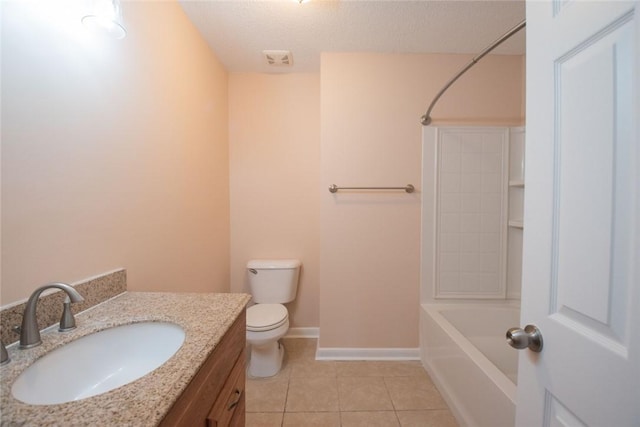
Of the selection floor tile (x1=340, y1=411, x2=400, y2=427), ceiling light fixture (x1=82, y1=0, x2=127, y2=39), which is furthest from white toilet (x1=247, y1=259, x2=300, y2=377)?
ceiling light fixture (x1=82, y1=0, x2=127, y2=39)

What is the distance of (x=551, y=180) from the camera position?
0.59 meters

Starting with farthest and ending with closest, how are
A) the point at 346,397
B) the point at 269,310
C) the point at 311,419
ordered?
the point at 269,310, the point at 346,397, the point at 311,419

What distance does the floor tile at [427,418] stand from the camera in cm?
137

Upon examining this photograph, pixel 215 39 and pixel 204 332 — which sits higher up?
pixel 215 39

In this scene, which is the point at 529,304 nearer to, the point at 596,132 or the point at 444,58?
the point at 596,132

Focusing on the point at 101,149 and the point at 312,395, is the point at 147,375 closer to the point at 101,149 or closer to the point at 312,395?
the point at 101,149

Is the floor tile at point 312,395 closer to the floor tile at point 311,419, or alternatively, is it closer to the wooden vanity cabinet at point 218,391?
the floor tile at point 311,419

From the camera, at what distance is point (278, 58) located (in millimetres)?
1920

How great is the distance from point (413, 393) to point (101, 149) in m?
2.09

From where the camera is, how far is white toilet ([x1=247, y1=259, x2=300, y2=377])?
1.64 meters

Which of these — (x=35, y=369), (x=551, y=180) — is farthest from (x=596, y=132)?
(x=35, y=369)

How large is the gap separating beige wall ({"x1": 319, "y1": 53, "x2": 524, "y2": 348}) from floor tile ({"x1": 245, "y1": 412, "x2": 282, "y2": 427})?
613 mm

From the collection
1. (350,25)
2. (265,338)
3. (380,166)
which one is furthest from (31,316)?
(350,25)

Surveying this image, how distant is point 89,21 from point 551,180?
1387mm
